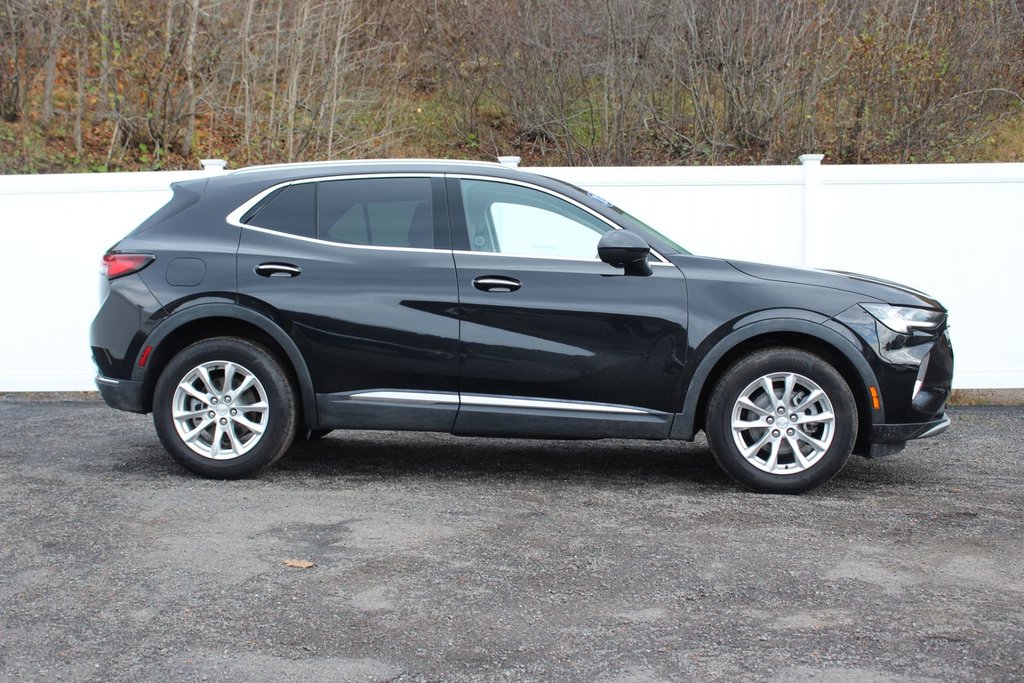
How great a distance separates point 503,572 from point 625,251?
2.07m

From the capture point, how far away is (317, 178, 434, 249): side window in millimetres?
6332

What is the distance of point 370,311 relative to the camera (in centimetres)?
614

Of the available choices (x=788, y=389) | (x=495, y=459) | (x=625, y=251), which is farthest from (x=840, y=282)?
(x=495, y=459)

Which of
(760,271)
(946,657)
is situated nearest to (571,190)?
(760,271)

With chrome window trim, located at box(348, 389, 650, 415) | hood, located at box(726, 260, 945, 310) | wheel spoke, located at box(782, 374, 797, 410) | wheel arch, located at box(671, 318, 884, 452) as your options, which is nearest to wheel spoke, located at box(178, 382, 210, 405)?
chrome window trim, located at box(348, 389, 650, 415)

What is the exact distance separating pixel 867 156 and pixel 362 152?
669cm

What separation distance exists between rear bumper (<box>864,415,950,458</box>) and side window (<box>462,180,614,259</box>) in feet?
5.93

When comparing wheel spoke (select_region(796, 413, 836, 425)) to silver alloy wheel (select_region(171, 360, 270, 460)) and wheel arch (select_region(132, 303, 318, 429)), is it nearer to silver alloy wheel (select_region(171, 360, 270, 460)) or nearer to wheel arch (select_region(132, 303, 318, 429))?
wheel arch (select_region(132, 303, 318, 429))

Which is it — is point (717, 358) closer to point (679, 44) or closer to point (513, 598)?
point (513, 598)

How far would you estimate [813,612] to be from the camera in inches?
162

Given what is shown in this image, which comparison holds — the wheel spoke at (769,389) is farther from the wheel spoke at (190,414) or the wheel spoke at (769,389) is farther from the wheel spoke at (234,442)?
the wheel spoke at (190,414)

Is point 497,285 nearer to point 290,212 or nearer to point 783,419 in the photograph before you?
point 290,212

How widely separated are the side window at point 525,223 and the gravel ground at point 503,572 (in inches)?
52.6

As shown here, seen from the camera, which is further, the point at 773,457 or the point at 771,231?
the point at 771,231
